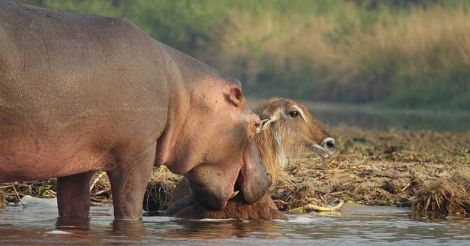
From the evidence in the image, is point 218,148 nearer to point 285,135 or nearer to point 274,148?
point 274,148

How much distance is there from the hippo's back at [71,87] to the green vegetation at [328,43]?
1487 centimetres

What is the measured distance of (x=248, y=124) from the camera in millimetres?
9609

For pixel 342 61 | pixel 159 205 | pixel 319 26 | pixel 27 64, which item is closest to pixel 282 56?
pixel 319 26

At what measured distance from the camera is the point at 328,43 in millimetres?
32156

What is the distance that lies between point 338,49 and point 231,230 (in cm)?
2190

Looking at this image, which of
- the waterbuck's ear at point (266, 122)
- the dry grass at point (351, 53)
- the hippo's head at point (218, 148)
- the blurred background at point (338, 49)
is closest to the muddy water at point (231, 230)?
the hippo's head at point (218, 148)

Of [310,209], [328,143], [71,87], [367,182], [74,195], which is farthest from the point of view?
[367,182]

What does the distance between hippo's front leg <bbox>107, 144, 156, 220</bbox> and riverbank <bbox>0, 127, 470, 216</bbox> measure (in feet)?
4.60

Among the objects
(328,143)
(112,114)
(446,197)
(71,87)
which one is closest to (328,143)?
(328,143)

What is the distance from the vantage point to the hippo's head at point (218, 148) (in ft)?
30.9

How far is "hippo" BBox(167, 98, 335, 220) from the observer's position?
9.88 m

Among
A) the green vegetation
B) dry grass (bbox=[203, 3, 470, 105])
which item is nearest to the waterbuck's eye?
the green vegetation

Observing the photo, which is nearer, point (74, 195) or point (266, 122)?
point (74, 195)

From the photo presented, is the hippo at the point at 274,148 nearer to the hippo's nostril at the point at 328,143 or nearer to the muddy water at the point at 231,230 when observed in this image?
the hippo's nostril at the point at 328,143
